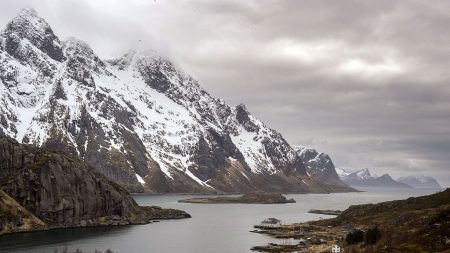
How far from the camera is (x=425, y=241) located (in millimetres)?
181250

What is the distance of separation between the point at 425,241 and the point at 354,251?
77.2 feet

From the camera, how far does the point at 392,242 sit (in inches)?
7618

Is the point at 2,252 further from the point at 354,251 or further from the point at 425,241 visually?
the point at 425,241

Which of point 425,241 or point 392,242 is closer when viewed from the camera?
point 425,241

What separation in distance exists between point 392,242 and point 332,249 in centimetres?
2024

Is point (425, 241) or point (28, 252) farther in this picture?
point (28, 252)

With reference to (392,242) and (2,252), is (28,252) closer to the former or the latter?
(2,252)

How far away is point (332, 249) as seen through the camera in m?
198

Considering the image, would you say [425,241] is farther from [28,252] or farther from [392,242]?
[28,252]

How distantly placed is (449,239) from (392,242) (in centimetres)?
2347

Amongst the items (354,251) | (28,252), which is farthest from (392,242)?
(28,252)

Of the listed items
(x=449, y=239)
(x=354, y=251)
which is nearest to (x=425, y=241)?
(x=449, y=239)

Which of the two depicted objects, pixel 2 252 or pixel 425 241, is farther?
pixel 2 252

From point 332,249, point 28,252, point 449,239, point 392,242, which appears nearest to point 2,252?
point 28,252
